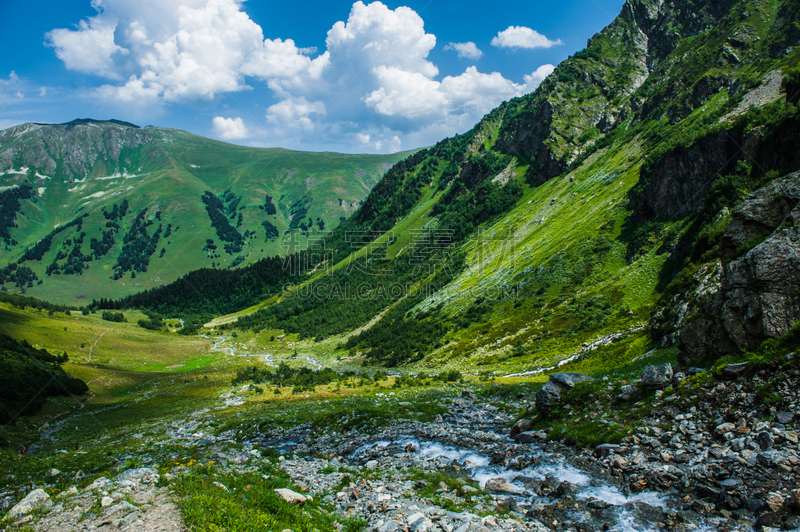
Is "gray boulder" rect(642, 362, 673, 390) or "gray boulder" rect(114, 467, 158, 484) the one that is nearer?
"gray boulder" rect(114, 467, 158, 484)

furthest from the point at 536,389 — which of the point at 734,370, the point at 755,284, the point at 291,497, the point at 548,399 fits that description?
the point at 291,497

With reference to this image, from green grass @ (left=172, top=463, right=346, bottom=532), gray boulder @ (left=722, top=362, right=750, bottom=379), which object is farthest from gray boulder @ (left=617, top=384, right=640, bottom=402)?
green grass @ (left=172, top=463, right=346, bottom=532)

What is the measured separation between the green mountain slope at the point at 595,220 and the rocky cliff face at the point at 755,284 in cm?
17

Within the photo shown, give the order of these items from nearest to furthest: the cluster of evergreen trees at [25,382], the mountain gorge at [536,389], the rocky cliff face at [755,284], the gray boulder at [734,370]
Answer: the mountain gorge at [536,389]
the gray boulder at [734,370]
the rocky cliff face at [755,284]
the cluster of evergreen trees at [25,382]

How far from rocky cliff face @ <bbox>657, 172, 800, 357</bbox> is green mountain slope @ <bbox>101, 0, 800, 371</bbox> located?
173mm

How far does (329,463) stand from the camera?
18531 mm

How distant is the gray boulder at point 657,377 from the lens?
16.8m

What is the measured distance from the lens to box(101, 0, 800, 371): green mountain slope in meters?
44.3

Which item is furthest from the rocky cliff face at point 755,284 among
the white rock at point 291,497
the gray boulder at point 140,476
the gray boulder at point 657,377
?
the gray boulder at point 140,476

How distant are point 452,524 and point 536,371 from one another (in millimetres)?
36817

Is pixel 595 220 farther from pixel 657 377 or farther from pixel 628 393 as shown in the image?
pixel 628 393

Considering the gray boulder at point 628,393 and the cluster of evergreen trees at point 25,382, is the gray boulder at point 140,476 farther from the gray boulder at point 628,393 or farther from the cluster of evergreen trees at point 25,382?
the cluster of evergreen trees at point 25,382

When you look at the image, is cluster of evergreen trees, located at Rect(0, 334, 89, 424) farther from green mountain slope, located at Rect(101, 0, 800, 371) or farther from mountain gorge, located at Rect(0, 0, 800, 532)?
green mountain slope, located at Rect(101, 0, 800, 371)

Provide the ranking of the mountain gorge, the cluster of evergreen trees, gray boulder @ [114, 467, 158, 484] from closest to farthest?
the mountain gorge
gray boulder @ [114, 467, 158, 484]
the cluster of evergreen trees
